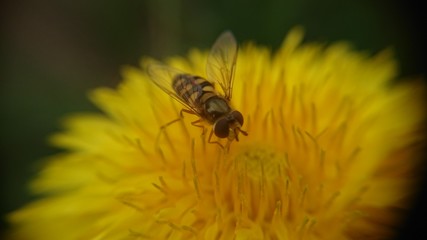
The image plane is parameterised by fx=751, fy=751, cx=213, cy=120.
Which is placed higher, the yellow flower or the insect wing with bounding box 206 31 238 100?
the insect wing with bounding box 206 31 238 100

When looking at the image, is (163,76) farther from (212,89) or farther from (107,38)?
(107,38)

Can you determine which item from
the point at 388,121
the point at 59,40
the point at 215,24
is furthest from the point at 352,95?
the point at 59,40

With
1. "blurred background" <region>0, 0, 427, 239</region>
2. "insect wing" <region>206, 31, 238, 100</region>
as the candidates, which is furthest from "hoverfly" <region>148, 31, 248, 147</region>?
"blurred background" <region>0, 0, 427, 239</region>

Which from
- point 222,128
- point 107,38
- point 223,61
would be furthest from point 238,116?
point 107,38

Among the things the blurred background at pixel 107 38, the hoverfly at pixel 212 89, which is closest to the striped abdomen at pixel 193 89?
the hoverfly at pixel 212 89

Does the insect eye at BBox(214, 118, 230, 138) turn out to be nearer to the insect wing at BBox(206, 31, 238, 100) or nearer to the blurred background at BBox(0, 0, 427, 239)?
the insect wing at BBox(206, 31, 238, 100)
